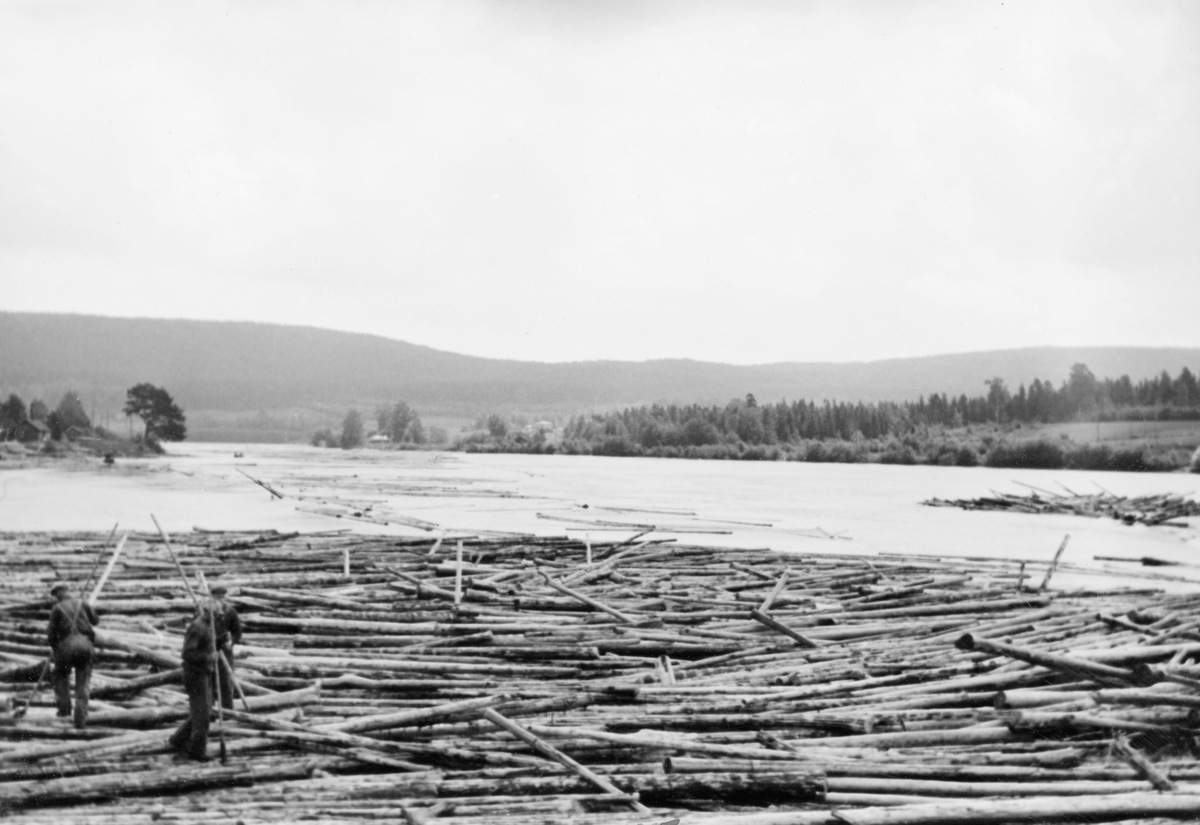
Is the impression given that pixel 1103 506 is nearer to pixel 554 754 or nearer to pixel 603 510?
pixel 603 510

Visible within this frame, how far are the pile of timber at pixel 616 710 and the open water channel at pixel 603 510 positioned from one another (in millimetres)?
9203

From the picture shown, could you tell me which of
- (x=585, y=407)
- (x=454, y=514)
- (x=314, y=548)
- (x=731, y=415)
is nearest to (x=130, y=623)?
(x=314, y=548)

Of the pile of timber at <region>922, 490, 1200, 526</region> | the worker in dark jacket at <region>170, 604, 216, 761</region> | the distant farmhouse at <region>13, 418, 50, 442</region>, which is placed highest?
the distant farmhouse at <region>13, 418, 50, 442</region>

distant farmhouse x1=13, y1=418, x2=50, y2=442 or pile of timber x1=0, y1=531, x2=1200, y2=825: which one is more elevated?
distant farmhouse x1=13, y1=418, x2=50, y2=442

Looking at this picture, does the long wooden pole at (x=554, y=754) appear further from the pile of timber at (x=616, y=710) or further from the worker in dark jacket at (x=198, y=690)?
the worker in dark jacket at (x=198, y=690)

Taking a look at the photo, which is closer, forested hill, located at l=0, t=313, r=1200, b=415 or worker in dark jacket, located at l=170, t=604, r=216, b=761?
worker in dark jacket, located at l=170, t=604, r=216, b=761

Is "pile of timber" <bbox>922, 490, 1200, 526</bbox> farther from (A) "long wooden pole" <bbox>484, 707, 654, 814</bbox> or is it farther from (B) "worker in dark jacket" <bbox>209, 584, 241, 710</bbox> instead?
(B) "worker in dark jacket" <bbox>209, 584, 241, 710</bbox>

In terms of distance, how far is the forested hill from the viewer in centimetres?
3184

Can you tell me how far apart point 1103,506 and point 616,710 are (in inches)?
1529

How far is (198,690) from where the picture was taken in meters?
6.79

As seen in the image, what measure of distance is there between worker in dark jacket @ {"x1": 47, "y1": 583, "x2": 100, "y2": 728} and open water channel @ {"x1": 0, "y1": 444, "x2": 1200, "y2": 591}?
1328cm

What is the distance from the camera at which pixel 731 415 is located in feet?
324

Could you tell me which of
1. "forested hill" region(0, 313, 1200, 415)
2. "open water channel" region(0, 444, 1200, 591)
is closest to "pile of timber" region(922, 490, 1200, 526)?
"open water channel" region(0, 444, 1200, 591)

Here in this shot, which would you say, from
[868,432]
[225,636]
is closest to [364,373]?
[868,432]
